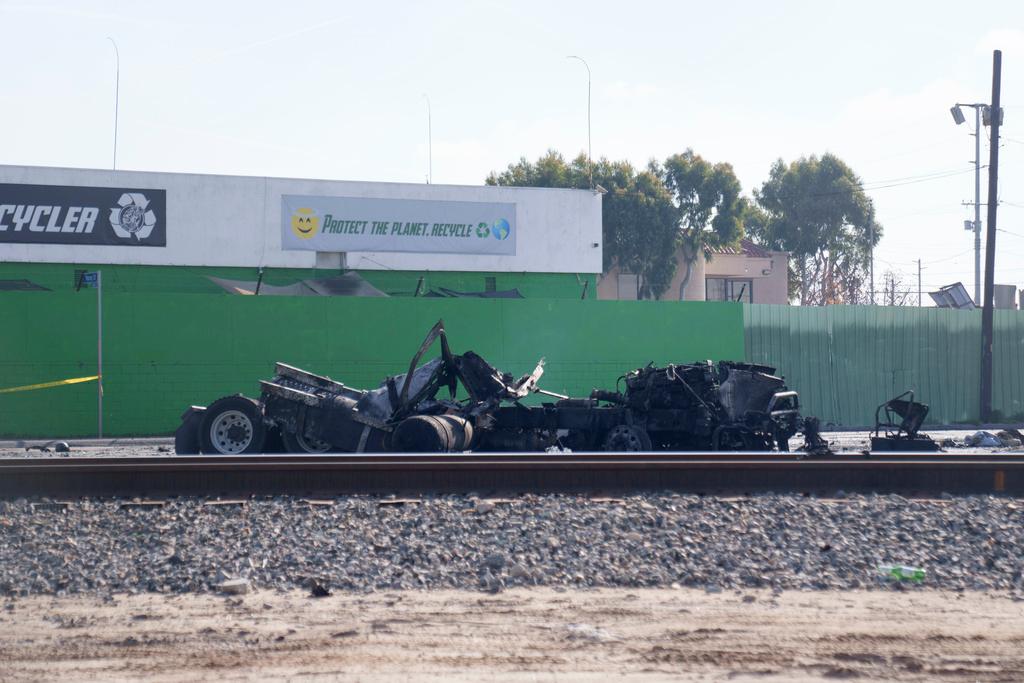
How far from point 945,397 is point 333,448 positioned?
1993cm

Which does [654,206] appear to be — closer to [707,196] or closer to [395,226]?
[707,196]

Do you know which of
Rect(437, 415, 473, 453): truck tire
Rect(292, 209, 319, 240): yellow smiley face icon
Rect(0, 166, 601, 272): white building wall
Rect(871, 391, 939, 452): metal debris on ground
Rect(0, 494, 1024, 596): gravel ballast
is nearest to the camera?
Rect(0, 494, 1024, 596): gravel ballast

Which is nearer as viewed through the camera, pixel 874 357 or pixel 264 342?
pixel 264 342

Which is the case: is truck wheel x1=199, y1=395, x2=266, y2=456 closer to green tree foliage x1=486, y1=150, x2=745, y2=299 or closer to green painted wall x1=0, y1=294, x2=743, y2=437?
green painted wall x1=0, y1=294, x2=743, y2=437

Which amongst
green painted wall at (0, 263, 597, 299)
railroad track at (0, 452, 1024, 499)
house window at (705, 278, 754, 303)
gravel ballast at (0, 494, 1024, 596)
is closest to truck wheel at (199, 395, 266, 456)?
railroad track at (0, 452, 1024, 499)

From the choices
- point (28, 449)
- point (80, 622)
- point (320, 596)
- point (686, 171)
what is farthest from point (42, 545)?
point (686, 171)

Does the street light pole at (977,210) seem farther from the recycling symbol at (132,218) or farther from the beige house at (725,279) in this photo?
the recycling symbol at (132,218)

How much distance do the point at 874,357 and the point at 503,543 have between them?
2178 centimetres

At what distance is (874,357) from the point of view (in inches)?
1092

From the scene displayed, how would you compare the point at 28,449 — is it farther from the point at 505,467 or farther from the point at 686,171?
the point at 686,171

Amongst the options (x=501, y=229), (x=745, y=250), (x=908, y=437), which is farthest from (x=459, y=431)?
(x=745, y=250)

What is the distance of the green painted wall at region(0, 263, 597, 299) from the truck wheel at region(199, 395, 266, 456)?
14733 millimetres

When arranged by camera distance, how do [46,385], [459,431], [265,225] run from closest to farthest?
1. [459,431]
2. [46,385]
3. [265,225]

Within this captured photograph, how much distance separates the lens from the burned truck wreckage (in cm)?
1438
